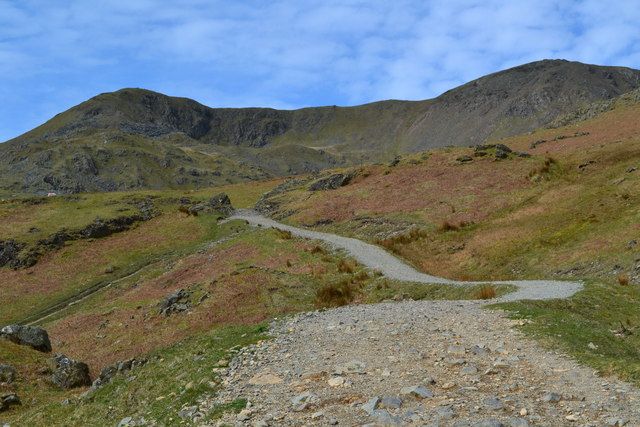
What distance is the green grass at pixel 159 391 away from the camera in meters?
14.6

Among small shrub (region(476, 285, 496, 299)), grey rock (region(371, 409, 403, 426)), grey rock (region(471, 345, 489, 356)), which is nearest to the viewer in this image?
grey rock (region(371, 409, 403, 426))

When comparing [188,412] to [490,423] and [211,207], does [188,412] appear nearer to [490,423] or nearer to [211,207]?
[490,423]

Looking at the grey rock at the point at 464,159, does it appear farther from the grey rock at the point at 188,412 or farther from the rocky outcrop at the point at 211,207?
the grey rock at the point at 188,412

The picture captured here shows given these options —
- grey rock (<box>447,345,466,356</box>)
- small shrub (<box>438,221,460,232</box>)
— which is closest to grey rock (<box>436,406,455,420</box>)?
grey rock (<box>447,345,466,356</box>)

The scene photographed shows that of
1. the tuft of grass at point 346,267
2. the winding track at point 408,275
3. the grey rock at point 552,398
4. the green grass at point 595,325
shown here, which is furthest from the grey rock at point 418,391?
the tuft of grass at point 346,267

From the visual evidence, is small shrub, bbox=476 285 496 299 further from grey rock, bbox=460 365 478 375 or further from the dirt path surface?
grey rock, bbox=460 365 478 375

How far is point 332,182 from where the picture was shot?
88.7 metres

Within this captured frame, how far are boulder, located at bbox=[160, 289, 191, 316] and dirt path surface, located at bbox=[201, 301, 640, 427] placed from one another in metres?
15.3

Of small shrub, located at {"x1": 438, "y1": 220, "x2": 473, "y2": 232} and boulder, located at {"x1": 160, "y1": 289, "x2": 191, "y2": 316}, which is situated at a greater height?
small shrub, located at {"x1": 438, "y1": 220, "x2": 473, "y2": 232}

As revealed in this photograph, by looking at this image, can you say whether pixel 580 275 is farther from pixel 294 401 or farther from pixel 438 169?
pixel 438 169

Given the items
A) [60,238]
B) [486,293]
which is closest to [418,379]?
[486,293]

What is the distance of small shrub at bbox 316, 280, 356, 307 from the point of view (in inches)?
1224

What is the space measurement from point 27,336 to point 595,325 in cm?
2996

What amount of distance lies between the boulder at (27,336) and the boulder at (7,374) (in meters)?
6.32
